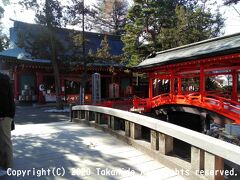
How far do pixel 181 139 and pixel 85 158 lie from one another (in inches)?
69.6

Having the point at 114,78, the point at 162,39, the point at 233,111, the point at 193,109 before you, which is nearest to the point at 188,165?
the point at 233,111

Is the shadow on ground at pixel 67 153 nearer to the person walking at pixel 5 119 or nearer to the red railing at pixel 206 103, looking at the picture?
the person walking at pixel 5 119

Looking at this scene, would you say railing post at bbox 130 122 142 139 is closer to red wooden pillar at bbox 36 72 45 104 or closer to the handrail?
the handrail

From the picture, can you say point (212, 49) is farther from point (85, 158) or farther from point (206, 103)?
point (85, 158)

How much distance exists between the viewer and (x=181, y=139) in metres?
3.96

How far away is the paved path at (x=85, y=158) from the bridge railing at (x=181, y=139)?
222 millimetres

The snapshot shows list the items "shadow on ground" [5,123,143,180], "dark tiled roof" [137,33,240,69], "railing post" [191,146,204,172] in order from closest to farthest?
"railing post" [191,146,204,172] → "shadow on ground" [5,123,143,180] → "dark tiled roof" [137,33,240,69]

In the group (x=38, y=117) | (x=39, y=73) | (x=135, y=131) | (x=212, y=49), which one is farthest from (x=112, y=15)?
(x=135, y=131)

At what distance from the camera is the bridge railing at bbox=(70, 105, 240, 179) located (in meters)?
3.20

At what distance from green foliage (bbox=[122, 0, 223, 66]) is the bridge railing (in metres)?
12.2

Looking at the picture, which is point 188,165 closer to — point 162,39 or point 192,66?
point 192,66

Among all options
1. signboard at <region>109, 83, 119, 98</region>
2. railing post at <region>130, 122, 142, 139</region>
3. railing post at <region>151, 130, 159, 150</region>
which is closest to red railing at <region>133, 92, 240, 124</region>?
railing post at <region>130, 122, 142, 139</region>

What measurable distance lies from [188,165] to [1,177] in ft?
8.76

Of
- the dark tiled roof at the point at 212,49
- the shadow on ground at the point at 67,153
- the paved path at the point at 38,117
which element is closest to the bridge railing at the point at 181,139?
the shadow on ground at the point at 67,153
